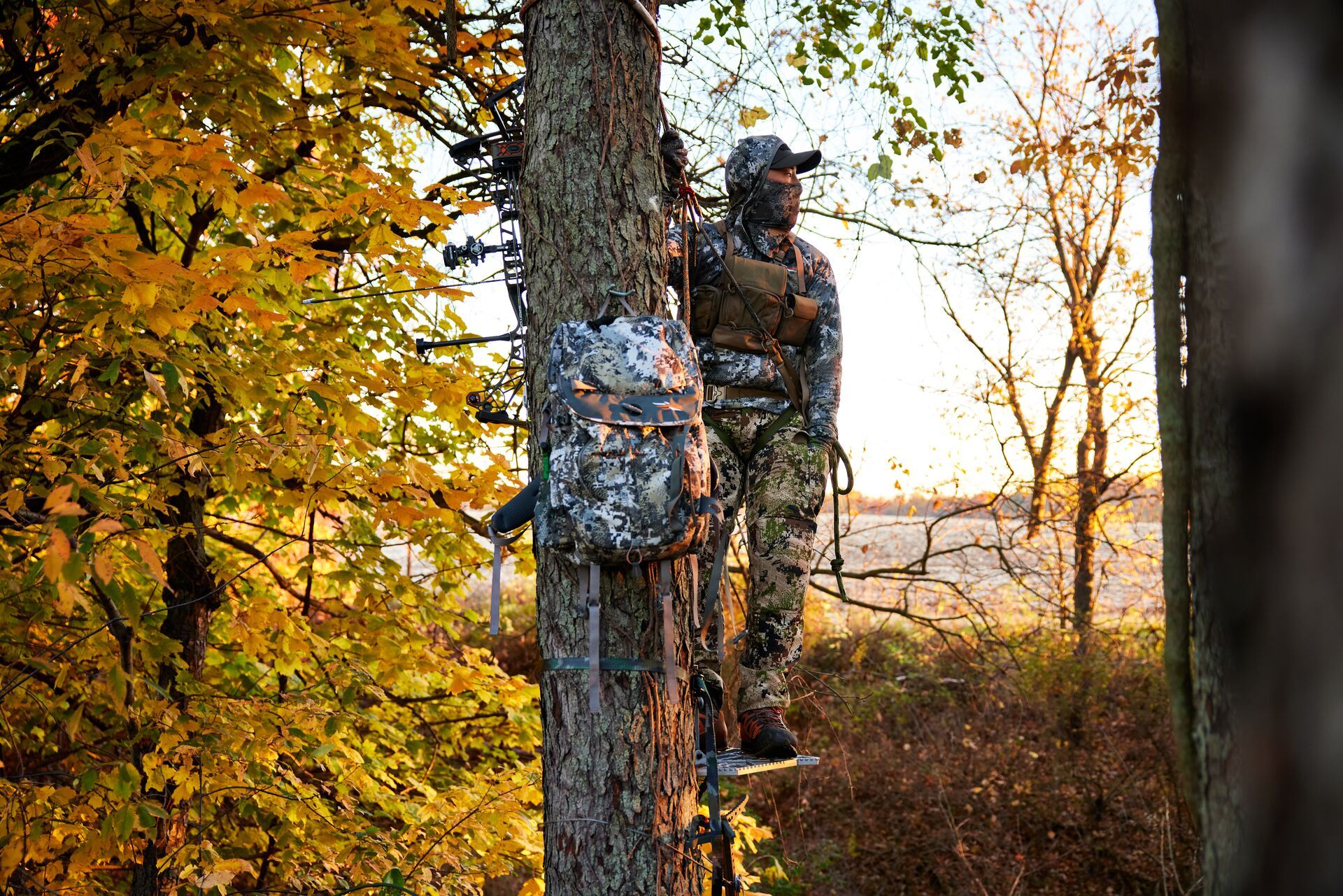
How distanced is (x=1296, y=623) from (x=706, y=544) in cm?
281

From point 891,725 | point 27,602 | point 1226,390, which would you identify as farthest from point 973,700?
point 1226,390

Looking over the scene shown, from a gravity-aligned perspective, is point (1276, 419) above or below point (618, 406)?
below

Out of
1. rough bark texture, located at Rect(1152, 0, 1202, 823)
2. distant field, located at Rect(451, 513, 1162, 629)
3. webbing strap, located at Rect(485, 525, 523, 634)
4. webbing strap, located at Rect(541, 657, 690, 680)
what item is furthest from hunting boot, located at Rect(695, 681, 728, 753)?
distant field, located at Rect(451, 513, 1162, 629)

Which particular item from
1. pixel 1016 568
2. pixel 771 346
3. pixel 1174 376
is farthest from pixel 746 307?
pixel 1016 568

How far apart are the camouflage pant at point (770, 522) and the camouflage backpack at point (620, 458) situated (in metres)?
0.91

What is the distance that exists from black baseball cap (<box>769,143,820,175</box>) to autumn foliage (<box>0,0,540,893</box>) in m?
1.49

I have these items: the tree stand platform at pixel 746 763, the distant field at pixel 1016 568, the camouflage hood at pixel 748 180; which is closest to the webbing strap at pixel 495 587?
the tree stand platform at pixel 746 763

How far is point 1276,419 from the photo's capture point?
2.75 feet

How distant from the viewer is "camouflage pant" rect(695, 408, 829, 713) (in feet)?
12.2

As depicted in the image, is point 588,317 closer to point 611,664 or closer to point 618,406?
point 618,406

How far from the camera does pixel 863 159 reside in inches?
321

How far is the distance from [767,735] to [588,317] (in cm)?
157

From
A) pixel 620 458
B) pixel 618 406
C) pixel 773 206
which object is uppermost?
pixel 773 206

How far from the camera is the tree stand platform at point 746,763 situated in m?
3.23
